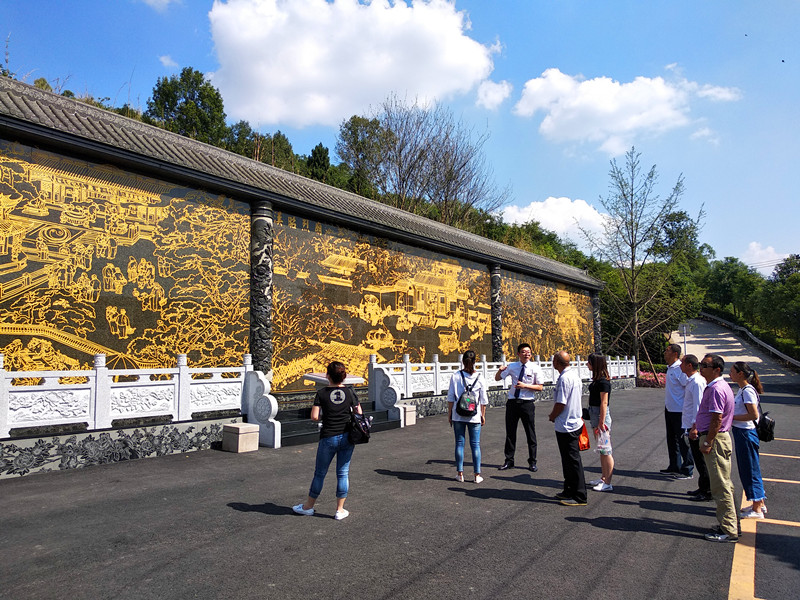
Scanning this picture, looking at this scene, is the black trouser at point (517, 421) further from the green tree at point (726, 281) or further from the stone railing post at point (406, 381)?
the green tree at point (726, 281)

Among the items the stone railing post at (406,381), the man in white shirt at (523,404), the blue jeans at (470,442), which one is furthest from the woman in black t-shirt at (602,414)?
the stone railing post at (406,381)

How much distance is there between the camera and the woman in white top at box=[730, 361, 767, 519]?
5027 mm

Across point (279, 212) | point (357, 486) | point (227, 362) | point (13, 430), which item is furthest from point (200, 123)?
point (357, 486)

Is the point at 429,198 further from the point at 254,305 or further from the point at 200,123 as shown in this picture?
the point at 254,305

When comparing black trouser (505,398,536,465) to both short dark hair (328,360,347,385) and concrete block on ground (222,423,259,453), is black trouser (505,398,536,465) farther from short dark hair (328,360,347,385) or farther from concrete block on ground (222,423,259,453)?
concrete block on ground (222,423,259,453)

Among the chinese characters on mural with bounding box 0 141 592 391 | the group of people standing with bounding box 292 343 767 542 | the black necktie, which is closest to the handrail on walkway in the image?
the chinese characters on mural with bounding box 0 141 592 391

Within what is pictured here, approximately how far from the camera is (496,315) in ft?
63.2

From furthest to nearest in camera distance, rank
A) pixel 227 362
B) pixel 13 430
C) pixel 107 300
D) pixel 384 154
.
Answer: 1. pixel 384 154
2. pixel 227 362
3. pixel 107 300
4. pixel 13 430

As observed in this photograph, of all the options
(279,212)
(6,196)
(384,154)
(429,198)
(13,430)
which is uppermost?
(384,154)

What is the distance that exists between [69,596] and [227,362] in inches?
297

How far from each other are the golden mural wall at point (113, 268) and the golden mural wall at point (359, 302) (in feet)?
3.70

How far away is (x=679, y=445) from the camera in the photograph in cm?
704

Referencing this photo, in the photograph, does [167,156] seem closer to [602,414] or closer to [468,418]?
[468,418]

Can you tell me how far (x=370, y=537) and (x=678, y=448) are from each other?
4943 mm
